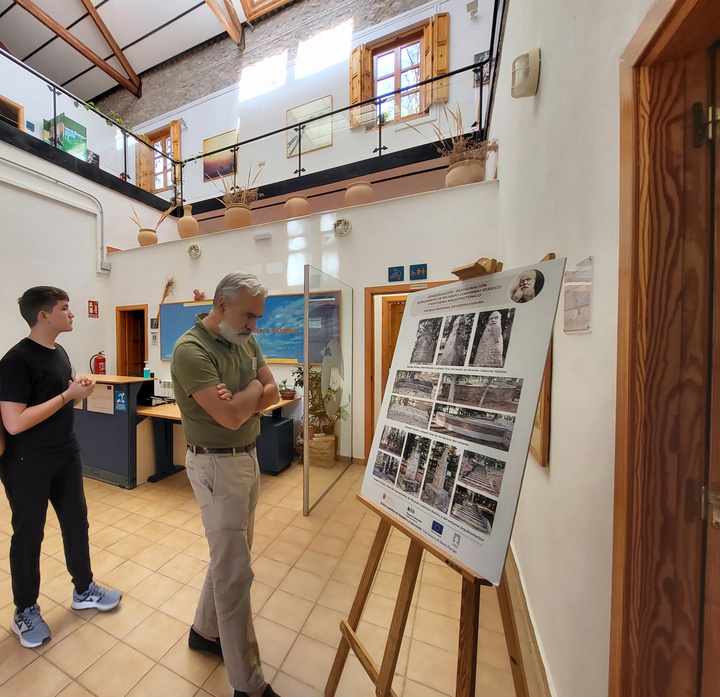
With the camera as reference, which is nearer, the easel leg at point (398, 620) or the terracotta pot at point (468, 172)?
the easel leg at point (398, 620)

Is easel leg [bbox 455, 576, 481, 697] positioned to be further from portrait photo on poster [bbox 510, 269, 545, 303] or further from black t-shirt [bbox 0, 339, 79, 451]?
black t-shirt [bbox 0, 339, 79, 451]

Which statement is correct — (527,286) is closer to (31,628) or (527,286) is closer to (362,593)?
(362,593)

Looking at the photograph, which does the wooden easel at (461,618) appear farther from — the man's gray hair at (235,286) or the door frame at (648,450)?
the man's gray hair at (235,286)

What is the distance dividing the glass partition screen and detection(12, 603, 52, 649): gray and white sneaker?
5.67 feet

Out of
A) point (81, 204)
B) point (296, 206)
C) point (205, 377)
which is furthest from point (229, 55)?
point (205, 377)

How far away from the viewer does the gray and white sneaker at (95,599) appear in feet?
5.36

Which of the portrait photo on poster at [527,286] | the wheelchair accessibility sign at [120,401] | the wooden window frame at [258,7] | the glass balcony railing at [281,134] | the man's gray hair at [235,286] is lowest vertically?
the wheelchair accessibility sign at [120,401]

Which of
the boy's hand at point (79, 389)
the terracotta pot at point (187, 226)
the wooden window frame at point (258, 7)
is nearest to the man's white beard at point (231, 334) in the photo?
the boy's hand at point (79, 389)

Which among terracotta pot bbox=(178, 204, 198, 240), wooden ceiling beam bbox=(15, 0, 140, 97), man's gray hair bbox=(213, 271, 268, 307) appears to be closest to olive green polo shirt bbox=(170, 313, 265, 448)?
man's gray hair bbox=(213, 271, 268, 307)

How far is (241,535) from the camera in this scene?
1168 mm

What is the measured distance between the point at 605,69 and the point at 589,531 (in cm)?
138

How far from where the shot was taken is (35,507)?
144cm

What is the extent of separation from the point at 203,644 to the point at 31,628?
0.87 m

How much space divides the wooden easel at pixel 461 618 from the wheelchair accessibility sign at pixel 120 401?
2.96m
